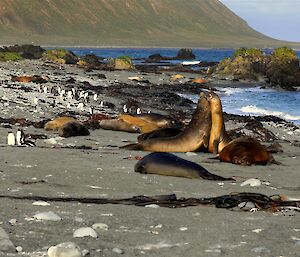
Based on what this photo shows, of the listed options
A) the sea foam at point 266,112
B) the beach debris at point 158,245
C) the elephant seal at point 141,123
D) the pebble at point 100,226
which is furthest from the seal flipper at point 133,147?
the sea foam at point 266,112

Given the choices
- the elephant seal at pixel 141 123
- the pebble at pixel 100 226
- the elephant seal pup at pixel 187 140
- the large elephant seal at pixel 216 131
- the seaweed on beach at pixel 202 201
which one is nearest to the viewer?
the pebble at pixel 100 226

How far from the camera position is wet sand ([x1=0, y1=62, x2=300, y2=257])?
182 inches

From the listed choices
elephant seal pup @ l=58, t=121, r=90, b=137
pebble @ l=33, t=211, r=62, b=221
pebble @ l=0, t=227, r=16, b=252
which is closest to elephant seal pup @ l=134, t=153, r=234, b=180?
pebble @ l=33, t=211, r=62, b=221

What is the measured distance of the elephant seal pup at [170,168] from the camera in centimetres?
823

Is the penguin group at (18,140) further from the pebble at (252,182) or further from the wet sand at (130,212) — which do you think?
the pebble at (252,182)

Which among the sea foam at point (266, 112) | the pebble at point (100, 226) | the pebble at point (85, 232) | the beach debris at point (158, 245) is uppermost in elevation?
the pebble at point (85, 232)

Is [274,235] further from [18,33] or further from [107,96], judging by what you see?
[18,33]

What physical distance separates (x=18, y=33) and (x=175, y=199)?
191 metres

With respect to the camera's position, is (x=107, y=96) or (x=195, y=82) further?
(x=195, y=82)

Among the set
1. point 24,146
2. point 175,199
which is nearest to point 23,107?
point 24,146

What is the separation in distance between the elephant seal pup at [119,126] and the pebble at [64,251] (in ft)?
33.7

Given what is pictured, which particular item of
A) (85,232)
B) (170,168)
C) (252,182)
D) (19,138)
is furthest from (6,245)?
(19,138)

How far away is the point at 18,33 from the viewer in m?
191

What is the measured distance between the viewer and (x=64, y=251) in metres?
4.11
